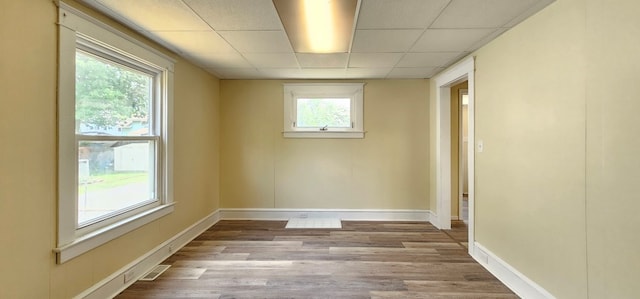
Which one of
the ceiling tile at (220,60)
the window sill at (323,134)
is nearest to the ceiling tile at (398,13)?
the ceiling tile at (220,60)

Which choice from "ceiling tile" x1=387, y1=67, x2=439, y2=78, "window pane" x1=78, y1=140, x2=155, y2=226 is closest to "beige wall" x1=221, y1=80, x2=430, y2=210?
"ceiling tile" x1=387, y1=67, x2=439, y2=78

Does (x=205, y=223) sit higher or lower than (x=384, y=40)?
lower

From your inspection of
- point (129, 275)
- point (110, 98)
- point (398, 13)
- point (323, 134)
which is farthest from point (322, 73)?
point (129, 275)

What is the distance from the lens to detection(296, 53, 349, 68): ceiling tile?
3.14 meters

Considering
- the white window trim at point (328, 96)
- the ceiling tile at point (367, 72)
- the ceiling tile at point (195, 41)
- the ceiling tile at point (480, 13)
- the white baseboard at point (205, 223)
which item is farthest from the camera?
the white window trim at point (328, 96)

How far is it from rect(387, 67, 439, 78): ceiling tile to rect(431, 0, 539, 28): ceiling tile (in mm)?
1399

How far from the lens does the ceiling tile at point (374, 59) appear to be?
3094mm

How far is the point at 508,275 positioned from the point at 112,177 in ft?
11.3

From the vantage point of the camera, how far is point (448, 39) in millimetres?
2627

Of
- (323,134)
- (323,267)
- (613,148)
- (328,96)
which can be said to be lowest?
(323,267)

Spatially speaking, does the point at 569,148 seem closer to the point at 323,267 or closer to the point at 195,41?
the point at 323,267

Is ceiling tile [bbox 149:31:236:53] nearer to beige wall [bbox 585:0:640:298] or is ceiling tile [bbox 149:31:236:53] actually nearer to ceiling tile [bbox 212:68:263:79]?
A: ceiling tile [bbox 212:68:263:79]

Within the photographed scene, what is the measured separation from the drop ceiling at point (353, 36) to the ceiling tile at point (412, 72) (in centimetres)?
4

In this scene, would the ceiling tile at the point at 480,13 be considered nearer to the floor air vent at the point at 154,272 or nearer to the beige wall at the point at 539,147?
the beige wall at the point at 539,147
